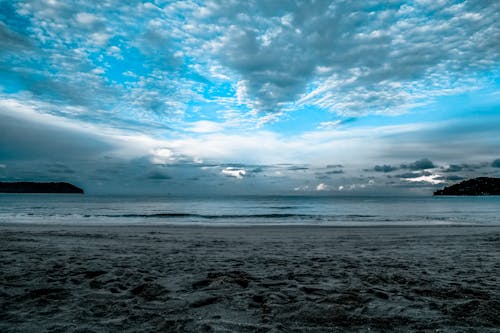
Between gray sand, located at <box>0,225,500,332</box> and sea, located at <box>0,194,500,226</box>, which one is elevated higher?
gray sand, located at <box>0,225,500,332</box>

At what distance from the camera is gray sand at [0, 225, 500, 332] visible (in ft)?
16.6

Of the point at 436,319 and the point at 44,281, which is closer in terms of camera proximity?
the point at 436,319

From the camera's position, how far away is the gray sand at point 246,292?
5062 millimetres

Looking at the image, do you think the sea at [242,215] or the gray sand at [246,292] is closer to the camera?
the gray sand at [246,292]

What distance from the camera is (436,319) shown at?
17.2 ft

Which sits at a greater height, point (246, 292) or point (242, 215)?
point (246, 292)

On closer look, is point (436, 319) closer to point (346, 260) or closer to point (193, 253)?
point (346, 260)

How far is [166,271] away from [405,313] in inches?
245

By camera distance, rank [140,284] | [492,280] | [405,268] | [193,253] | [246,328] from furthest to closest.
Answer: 1. [193,253]
2. [405,268]
3. [492,280]
4. [140,284]
5. [246,328]

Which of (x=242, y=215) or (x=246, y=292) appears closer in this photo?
(x=246, y=292)

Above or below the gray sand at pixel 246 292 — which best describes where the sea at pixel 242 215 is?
below

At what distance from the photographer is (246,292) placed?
22.2 feet

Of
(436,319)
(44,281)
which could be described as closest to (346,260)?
(436,319)

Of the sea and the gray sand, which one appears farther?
the sea
